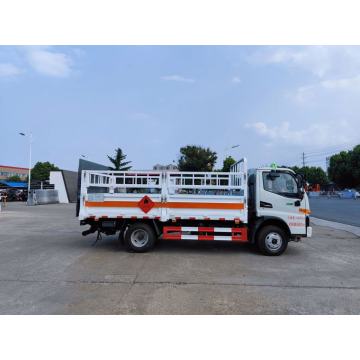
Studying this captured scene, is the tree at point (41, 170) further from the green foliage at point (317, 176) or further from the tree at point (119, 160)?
the green foliage at point (317, 176)

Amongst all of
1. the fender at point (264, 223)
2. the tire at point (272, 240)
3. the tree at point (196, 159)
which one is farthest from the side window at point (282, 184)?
the tree at point (196, 159)

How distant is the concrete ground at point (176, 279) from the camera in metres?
4.31

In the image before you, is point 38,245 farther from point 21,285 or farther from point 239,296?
point 239,296

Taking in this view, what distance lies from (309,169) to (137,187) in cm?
10032

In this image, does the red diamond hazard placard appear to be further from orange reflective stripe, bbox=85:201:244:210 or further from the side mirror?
the side mirror


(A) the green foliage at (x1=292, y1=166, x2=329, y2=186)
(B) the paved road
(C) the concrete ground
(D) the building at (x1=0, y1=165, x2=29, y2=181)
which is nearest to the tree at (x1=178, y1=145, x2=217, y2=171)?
(B) the paved road

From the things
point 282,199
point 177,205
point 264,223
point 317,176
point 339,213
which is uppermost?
point 317,176

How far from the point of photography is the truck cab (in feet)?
24.7

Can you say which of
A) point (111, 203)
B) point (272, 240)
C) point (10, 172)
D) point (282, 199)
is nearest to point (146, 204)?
point (111, 203)

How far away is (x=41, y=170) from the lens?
86625 millimetres

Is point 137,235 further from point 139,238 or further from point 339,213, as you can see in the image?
point 339,213

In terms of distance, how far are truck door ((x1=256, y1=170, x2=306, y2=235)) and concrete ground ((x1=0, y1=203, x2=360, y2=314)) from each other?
0.96 metres

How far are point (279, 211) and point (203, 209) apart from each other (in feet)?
6.37
